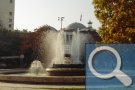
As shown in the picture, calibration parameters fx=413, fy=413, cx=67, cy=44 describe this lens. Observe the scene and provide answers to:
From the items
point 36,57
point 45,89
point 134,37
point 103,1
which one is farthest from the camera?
point 36,57

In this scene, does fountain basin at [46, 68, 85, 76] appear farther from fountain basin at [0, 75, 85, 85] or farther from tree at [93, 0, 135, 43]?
tree at [93, 0, 135, 43]

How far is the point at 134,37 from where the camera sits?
87.0ft

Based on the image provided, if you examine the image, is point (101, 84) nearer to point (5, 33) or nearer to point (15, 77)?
point (15, 77)

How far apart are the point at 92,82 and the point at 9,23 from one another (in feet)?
302

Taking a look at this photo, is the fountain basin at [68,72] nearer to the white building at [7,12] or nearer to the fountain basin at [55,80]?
the fountain basin at [55,80]

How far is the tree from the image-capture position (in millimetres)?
26734

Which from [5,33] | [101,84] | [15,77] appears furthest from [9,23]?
[101,84]

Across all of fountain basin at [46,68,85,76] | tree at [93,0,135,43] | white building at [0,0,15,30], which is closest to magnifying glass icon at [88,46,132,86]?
tree at [93,0,135,43]

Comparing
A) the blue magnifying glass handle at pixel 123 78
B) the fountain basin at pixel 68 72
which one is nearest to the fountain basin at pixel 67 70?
the fountain basin at pixel 68 72

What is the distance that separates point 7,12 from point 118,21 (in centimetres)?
8841

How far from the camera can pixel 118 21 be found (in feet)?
89.0

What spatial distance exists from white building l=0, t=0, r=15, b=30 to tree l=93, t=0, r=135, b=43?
278 ft

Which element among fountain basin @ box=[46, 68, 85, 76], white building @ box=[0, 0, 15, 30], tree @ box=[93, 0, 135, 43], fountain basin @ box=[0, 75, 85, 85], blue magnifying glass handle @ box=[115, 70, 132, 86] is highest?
white building @ box=[0, 0, 15, 30]

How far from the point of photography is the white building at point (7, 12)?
11169 cm
